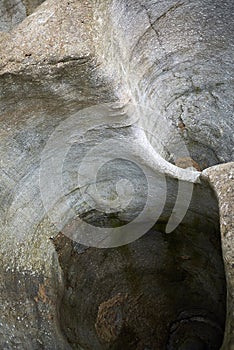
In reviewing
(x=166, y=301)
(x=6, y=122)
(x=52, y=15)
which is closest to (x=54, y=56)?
(x=52, y=15)

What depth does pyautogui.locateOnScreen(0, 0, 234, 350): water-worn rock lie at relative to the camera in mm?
1514

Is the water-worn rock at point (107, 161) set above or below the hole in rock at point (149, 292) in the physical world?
above

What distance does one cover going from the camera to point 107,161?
1.85 meters

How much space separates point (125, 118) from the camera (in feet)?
5.34

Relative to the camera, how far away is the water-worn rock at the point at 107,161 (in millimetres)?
1514

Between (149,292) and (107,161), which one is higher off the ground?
(107,161)

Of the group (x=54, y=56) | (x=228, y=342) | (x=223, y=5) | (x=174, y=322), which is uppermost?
(x=54, y=56)

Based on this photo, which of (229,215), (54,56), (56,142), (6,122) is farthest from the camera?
(56,142)

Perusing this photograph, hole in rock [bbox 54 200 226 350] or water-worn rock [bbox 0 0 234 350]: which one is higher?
water-worn rock [bbox 0 0 234 350]

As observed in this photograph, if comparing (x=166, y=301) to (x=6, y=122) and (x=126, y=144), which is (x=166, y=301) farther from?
(x=6, y=122)

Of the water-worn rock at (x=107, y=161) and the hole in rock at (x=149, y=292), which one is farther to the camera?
the hole in rock at (x=149, y=292)

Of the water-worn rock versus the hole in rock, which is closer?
the water-worn rock

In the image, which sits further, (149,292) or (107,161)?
(149,292)

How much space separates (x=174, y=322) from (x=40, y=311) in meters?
0.84
